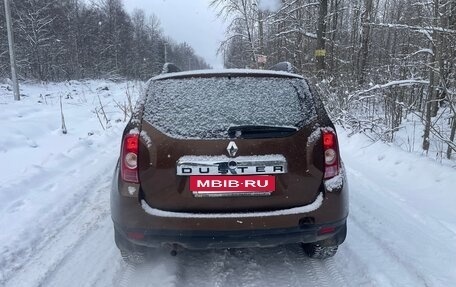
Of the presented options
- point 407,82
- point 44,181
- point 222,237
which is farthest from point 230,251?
point 407,82

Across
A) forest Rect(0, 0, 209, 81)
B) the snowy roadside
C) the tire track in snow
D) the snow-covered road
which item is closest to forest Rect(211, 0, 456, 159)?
the snow-covered road

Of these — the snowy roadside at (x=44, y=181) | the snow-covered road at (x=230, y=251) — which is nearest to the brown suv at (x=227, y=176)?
the snow-covered road at (x=230, y=251)

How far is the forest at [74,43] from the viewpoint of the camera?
35500 mm

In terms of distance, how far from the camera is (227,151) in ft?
9.01

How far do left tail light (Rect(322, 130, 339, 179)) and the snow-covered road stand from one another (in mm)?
828

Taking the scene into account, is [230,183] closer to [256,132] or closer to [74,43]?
[256,132]

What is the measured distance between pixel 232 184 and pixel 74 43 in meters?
49.7

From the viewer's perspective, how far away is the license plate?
2.74 m

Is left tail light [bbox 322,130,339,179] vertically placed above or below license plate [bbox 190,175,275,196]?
above

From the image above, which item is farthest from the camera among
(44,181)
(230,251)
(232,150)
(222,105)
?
(44,181)

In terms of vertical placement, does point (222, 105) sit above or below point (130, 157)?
above

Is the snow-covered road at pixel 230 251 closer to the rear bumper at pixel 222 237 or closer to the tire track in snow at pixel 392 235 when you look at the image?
the tire track in snow at pixel 392 235

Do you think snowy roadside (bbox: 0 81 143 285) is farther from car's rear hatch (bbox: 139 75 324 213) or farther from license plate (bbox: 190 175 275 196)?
license plate (bbox: 190 175 275 196)

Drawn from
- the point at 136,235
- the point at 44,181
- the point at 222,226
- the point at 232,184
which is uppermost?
the point at 232,184
